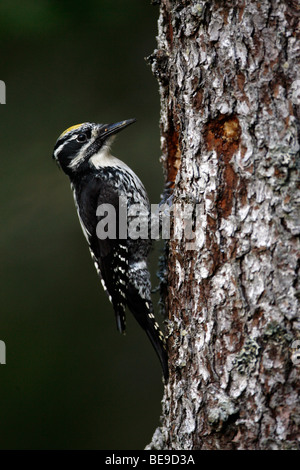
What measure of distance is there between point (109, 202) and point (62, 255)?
5.53ft

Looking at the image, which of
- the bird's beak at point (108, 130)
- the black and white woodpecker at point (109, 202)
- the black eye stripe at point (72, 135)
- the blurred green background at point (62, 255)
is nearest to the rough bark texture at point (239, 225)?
the black and white woodpecker at point (109, 202)

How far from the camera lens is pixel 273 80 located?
7.14ft

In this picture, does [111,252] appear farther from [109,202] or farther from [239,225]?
[239,225]

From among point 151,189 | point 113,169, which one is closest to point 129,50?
point 151,189

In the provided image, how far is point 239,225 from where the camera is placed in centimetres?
226

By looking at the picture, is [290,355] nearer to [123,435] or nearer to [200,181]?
[200,181]

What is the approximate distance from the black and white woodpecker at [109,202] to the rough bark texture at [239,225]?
0.78 meters

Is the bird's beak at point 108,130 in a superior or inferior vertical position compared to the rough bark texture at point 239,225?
superior

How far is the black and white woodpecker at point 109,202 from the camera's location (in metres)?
3.35

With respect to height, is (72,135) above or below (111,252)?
above

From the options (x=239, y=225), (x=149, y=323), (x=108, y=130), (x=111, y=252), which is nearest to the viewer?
(x=239, y=225)

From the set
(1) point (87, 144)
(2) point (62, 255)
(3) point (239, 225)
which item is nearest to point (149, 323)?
(3) point (239, 225)

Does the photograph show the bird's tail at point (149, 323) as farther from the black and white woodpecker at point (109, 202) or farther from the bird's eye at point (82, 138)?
the bird's eye at point (82, 138)

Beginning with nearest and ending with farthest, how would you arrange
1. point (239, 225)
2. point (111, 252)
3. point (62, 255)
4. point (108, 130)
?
point (239, 225)
point (111, 252)
point (108, 130)
point (62, 255)
